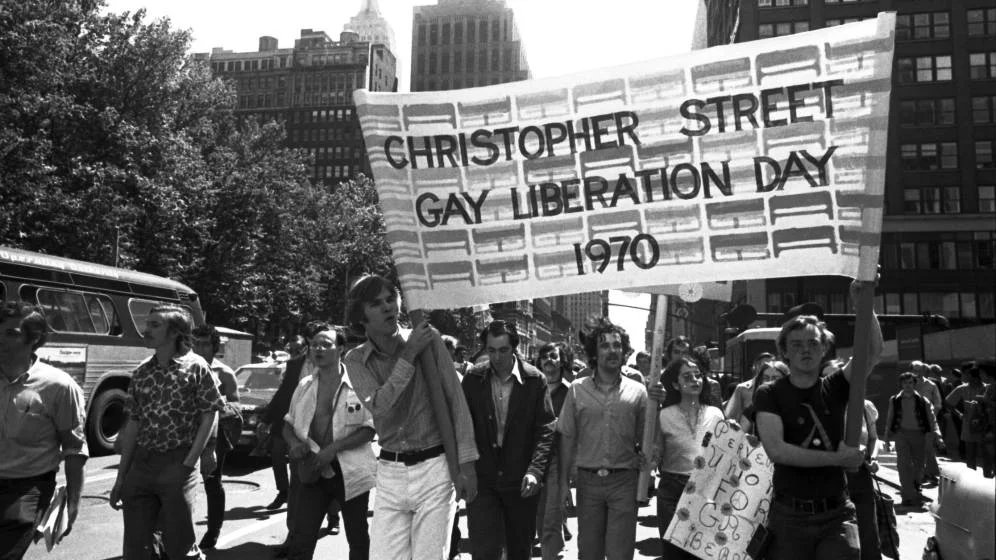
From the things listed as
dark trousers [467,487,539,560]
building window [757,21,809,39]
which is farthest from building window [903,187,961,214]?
dark trousers [467,487,539,560]

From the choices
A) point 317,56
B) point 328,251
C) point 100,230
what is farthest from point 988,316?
point 317,56

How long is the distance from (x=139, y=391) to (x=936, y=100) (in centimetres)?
6677

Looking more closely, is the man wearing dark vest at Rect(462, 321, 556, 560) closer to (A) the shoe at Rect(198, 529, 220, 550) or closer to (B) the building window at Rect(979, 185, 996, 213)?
(A) the shoe at Rect(198, 529, 220, 550)

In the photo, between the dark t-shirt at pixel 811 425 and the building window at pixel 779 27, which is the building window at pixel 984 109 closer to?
the building window at pixel 779 27

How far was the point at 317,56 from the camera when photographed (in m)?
135

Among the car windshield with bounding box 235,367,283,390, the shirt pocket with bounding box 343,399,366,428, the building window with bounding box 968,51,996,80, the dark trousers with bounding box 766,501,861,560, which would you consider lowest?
the car windshield with bounding box 235,367,283,390

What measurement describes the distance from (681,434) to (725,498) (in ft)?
4.18

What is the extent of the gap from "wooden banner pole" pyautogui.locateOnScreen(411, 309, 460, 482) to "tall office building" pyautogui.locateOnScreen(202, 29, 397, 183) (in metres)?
124

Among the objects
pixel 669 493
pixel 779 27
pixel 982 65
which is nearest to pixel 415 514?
pixel 669 493

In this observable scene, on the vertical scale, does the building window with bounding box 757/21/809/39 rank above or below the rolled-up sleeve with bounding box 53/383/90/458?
above

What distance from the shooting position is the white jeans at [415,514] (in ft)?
12.9

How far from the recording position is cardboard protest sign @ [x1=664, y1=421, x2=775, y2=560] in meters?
4.31

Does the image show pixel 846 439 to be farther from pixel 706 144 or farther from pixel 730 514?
pixel 706 144

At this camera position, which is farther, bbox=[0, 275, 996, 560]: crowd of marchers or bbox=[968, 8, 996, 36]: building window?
bbox=[968, 8, 996, 36]: building window
